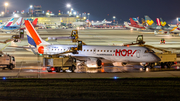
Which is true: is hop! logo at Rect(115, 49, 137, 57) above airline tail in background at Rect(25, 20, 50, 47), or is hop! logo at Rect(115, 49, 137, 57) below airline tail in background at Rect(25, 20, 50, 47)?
below

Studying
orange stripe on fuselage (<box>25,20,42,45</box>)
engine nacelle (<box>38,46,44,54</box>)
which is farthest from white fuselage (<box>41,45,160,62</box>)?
orange stripe on fuselage (<box>25,20,42,45</box>)

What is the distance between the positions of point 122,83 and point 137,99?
5.25 meters

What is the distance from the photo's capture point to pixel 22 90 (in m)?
20.3

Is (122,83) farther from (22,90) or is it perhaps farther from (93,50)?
(93,50)

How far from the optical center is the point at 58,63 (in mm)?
29422

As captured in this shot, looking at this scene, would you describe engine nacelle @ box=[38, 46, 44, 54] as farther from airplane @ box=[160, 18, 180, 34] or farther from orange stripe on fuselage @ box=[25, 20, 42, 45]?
airplane @ box=[160, 18, 180, 34]

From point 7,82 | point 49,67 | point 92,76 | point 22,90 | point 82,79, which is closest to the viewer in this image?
point 22,90

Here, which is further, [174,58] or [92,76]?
[174,58]

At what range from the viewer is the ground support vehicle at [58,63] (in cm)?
2928

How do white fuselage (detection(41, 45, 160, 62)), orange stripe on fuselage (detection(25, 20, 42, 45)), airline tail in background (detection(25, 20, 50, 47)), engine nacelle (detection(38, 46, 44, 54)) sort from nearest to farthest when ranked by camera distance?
white fuselage (detection(41, 45, 160, 62)), engine nacelle (detection(38, 46, 44, 54)), orange stripe on fuselage (detection(25, 20, 42, 45)), airline tail in background (detection(25, 20, 50, 47))

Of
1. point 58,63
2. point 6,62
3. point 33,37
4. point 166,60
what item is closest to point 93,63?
point 58,63

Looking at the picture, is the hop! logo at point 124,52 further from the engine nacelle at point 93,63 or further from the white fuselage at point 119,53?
the engine nacelle at point 93,63

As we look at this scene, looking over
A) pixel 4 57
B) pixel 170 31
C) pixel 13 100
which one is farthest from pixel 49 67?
pixel 170 31

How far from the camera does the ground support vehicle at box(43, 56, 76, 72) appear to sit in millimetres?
29281
